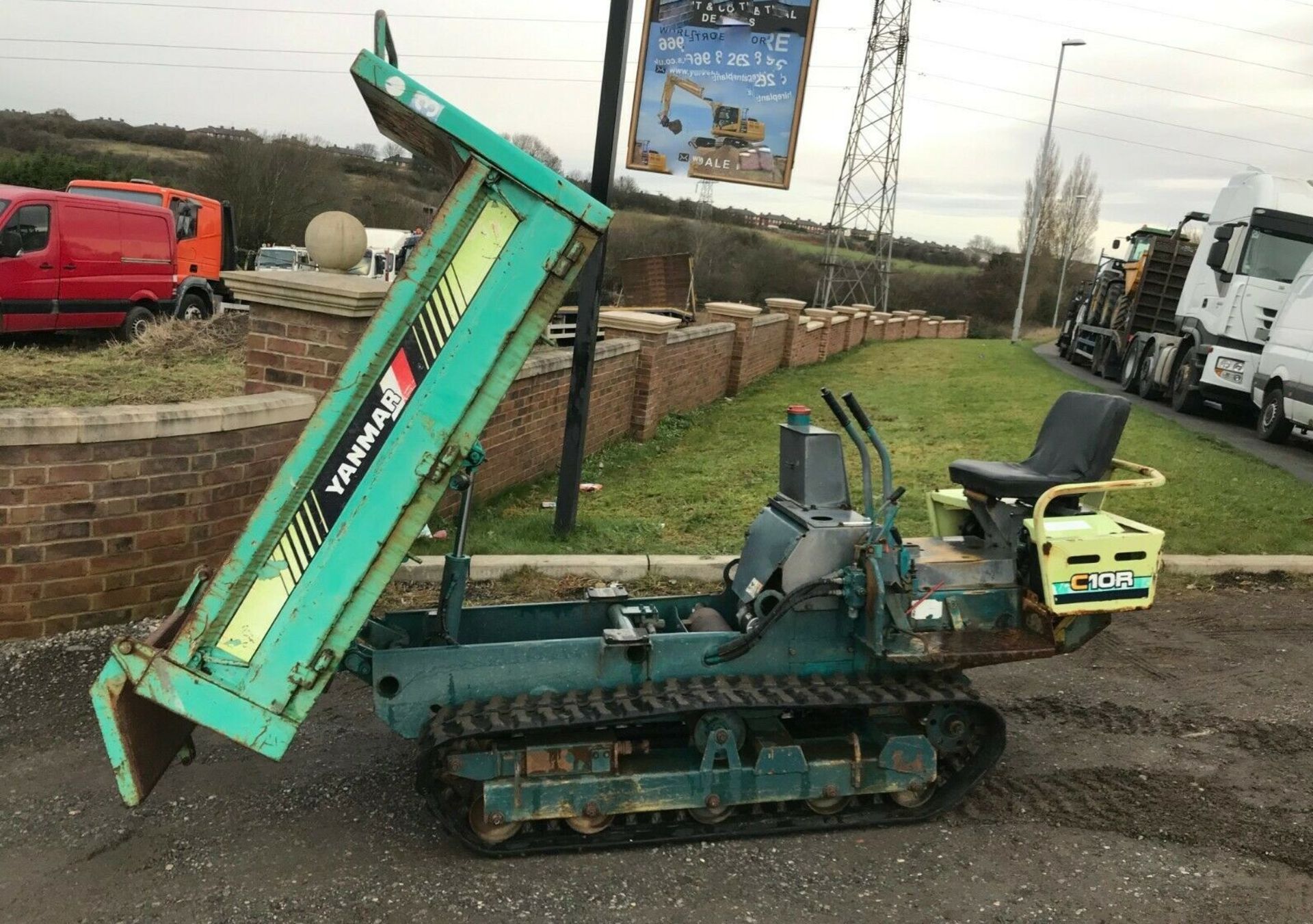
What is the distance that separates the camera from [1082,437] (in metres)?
4.67

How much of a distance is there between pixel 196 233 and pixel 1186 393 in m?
17.4

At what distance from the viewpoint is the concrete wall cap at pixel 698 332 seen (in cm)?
1284

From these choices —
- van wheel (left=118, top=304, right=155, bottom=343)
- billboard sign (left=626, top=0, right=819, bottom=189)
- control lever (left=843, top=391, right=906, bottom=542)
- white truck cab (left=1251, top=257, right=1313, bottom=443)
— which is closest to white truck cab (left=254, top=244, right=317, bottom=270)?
van wheel (left=118, top=304, right=155, bottom=343)

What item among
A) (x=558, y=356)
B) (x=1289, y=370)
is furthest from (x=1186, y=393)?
(x=558, y=356)

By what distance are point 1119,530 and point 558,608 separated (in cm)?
243

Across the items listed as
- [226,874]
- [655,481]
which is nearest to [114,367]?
[655,481]

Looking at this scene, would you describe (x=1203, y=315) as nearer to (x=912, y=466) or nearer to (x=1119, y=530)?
(x=912, y=466)

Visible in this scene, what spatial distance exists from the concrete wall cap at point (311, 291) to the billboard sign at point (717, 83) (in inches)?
88.0

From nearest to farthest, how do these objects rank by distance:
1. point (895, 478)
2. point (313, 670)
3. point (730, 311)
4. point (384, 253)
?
point (313, 670) → point (895, 478) → point (730, 311) → point (384, 253)

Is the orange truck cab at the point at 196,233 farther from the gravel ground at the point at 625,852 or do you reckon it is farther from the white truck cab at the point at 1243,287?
the white truck cab at the point at 1243,287

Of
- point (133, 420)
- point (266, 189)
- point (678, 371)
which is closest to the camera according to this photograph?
point (133, 420)

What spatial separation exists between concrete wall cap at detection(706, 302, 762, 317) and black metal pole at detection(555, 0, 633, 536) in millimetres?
9492

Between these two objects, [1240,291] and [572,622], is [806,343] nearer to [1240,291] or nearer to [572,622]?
[1240,291]

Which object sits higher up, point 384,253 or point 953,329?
point 384,253
